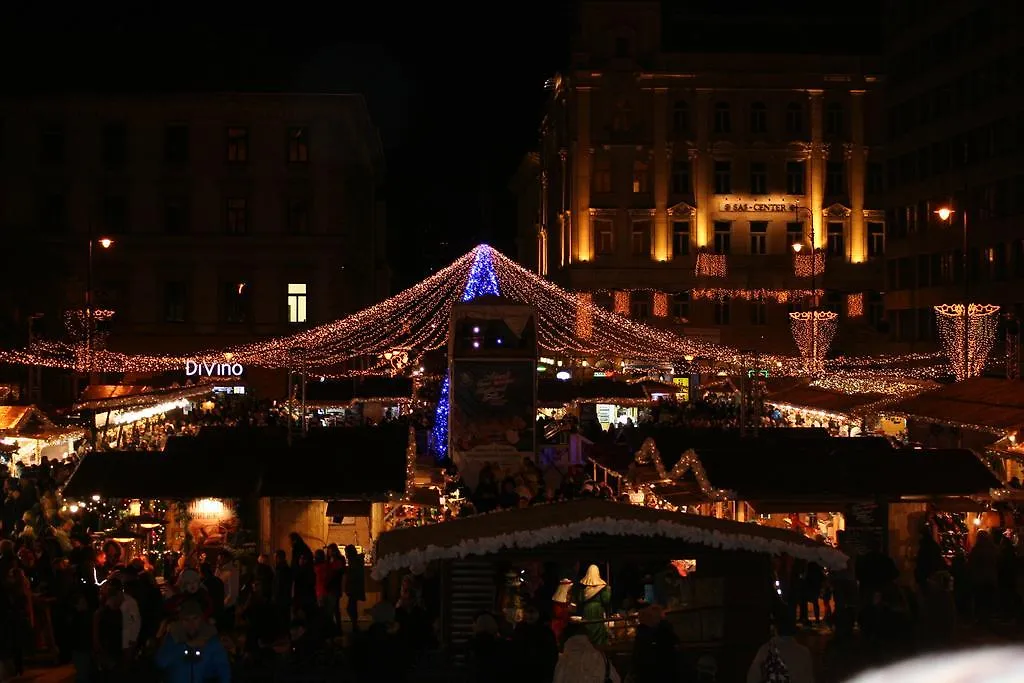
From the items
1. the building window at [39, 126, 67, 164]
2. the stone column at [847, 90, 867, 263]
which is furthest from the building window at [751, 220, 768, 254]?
the building window at [39, 126, 67, 164]

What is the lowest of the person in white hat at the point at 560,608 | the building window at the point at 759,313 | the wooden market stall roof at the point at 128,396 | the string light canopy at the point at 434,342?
the person in white hat at the point at 560,608

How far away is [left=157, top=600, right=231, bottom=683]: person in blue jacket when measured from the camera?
12.5m

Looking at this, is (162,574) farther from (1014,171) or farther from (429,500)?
(1014,171)

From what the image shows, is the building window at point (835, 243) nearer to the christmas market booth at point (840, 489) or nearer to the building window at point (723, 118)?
the building window at point (723, 118)

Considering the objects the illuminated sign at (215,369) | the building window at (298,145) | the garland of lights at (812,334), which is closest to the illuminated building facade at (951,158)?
the garland of lights at (812,334)

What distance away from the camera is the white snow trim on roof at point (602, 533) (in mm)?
14242

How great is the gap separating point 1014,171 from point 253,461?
119 feet

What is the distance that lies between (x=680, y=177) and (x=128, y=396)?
41.5 m

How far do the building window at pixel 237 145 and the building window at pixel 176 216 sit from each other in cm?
256

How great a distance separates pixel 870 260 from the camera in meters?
71.4

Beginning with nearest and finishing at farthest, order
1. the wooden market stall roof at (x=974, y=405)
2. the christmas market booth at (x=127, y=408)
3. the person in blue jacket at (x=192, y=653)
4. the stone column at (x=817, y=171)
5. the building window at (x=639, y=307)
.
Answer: the person in blue jacket at (x=192, y=653) → the wooden market stall roof at (x=974, y=405) → the christmas market booth at (x=127, y=408) → the building window at (x=639, y=307) → the stone column at (x=817, y=171)

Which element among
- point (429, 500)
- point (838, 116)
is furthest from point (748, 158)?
point (429, 500)

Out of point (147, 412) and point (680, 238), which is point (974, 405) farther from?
point (680, 238)

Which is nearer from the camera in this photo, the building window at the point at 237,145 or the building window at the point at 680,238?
the building window at the point at 237,145
